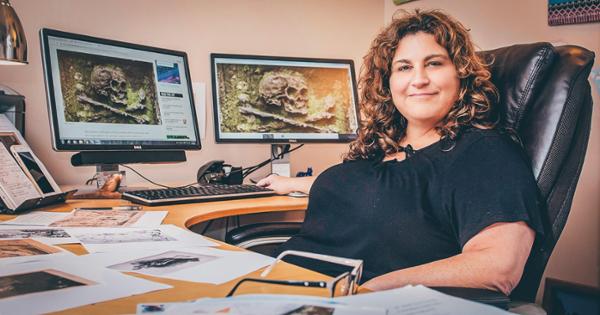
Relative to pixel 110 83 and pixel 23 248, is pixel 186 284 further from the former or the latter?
pixel 110 83

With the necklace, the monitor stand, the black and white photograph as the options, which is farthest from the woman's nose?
the monitor stand

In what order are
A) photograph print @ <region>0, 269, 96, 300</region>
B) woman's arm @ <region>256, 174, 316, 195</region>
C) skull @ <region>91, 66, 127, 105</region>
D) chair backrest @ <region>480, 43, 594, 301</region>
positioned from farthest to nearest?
woman's arm @ <region>256, 174, 316, 195</region> < skull @ <region>91, 66, 127, 105</region> < chair backrest @ <region>480, 43, 594, 301</region> < photograph print @ <region>0, 269, 96, 300</region>

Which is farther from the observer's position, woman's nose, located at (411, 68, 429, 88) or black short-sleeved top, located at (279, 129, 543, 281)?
woman's nose, located at (411, 68, 429, 88)

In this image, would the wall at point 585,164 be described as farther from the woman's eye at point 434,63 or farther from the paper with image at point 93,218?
the paper with image at point 93,218

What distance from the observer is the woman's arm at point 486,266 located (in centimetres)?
99

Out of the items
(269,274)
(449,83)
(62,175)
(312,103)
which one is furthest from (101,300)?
(312,103)

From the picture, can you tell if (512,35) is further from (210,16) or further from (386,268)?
(386,268)

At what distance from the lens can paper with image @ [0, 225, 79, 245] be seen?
1013 millimetres

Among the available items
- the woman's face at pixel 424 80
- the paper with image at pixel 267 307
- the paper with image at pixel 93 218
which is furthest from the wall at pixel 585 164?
the paper with image at pixel 267 307

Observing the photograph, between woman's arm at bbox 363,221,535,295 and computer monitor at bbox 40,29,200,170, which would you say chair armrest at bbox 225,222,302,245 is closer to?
computer monitor at bbox 40,29,200,170

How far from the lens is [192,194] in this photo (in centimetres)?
162

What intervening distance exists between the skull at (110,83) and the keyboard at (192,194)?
0.34 metres

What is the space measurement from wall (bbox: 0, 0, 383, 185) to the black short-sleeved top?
3.34 feet

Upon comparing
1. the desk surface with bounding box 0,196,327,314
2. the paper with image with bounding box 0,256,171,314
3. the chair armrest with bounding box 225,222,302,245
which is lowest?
the chair armrest with bounding box 225,222,302,245
